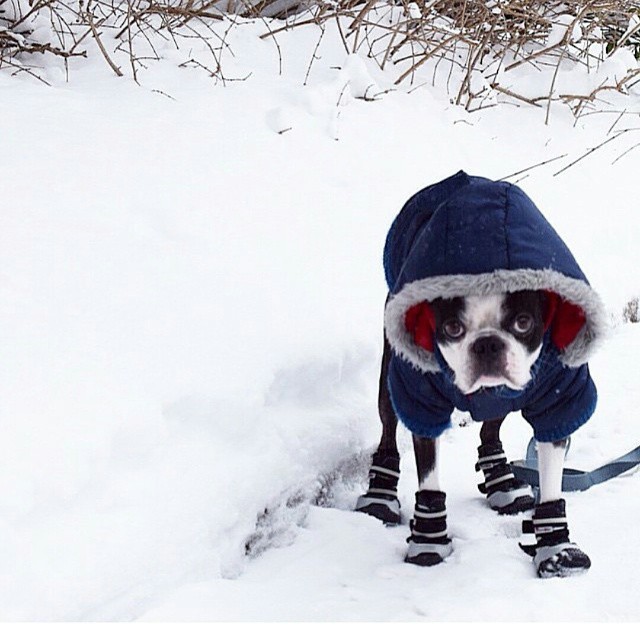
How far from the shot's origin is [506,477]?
3.11 m

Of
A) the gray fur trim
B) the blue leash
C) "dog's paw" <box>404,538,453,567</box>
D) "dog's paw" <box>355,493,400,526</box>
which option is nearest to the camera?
the gray fur trim

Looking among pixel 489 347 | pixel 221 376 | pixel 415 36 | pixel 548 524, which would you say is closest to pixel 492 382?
pixel 489 347

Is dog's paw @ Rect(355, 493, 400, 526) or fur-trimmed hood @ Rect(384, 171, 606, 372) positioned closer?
fur-trimmed hood @ Rect(384, 171, 606, 372)

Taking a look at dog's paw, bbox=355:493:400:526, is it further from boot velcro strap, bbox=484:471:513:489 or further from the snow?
boot velcro strap, bbox=484:471:513:489

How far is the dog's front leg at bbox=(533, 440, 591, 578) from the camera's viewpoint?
2547 mm

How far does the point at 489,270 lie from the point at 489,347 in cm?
19

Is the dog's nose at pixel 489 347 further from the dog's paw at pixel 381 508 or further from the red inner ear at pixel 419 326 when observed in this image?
the dog's paw at pixel 381 508

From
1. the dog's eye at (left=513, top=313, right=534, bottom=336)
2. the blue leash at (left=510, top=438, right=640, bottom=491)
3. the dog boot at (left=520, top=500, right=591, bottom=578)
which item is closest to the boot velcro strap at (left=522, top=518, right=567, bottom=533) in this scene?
the dog boot at (left=520, top=500, right=591, bottom=578)

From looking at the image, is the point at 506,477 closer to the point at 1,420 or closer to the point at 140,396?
the point at 140,396

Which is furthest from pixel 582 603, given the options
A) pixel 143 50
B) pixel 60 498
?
Answer: pixel 143 50

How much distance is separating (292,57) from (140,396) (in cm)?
332

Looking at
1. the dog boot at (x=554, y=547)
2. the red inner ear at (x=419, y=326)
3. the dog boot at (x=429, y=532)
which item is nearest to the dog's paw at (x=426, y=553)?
the dog boot at (x=429, y=532)

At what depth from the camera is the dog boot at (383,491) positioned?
3012 mm

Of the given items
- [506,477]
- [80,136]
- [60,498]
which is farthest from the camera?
[80,136]
